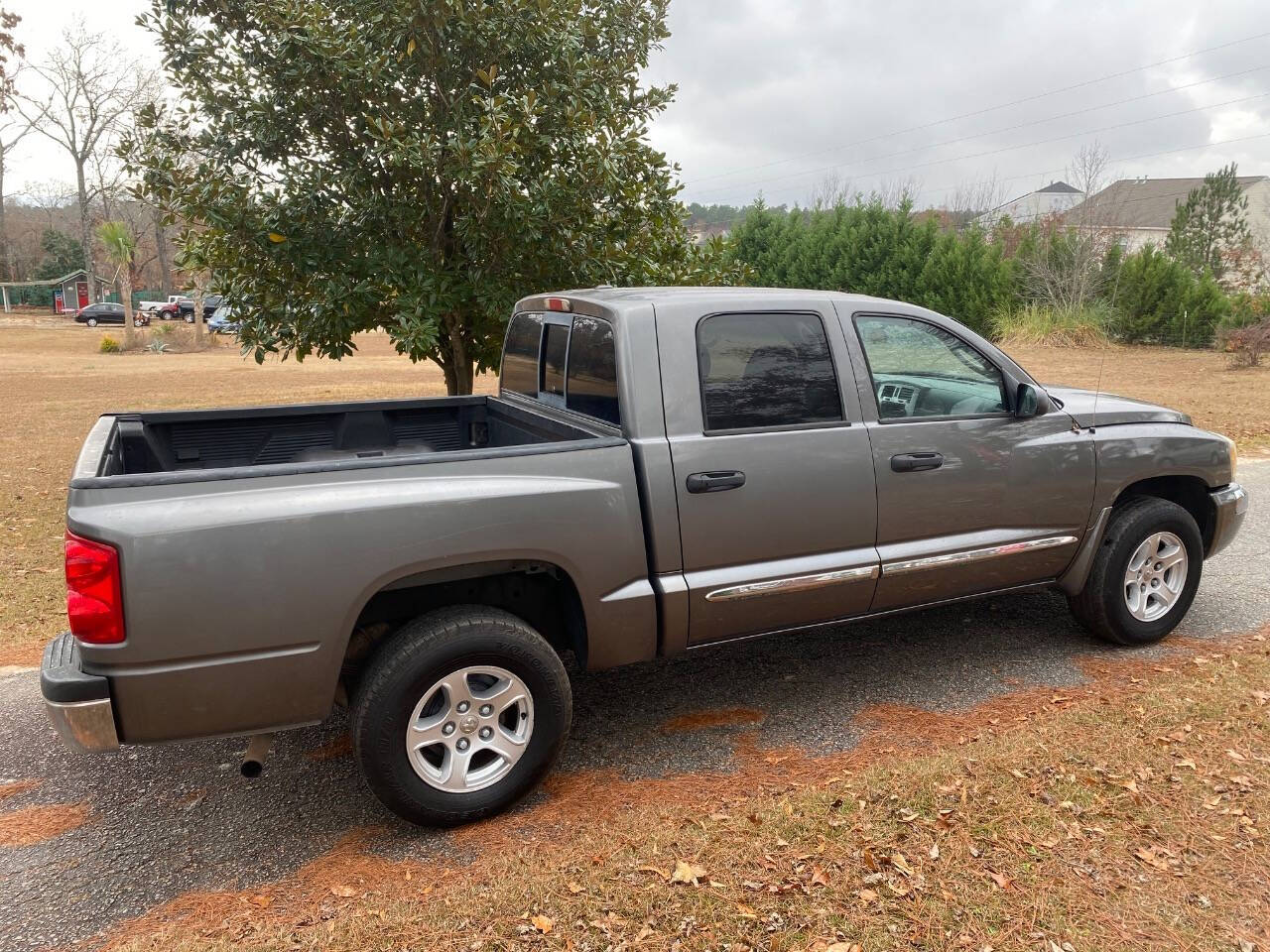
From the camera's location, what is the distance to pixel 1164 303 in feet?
74.6

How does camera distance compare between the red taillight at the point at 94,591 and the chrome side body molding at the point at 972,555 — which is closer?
the red taillight at the point at 94,591

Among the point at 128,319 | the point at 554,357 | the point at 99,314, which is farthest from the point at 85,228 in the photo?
the point at 554,357

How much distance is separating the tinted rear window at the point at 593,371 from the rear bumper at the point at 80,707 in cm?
198

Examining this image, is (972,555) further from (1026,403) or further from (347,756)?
(347,756)

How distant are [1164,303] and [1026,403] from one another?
868 inches

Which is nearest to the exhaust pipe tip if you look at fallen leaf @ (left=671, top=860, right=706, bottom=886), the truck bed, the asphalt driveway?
the asphalt driveway

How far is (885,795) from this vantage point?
3322mm

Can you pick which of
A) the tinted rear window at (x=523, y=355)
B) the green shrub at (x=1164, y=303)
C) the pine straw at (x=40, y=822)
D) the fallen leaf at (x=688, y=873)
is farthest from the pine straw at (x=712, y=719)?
the green shrub at (x=1164, y=303)

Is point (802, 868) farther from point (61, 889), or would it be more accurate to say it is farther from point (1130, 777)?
point (61, 889)

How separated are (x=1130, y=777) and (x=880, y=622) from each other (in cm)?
191

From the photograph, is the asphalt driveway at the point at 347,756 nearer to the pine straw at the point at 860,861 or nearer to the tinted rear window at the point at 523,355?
the pine straw at the point at 860,861

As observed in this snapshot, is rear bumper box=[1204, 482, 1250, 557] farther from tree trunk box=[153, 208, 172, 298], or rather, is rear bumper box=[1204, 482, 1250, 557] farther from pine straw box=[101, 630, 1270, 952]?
tree trunk box=[153, 208, 172, 298]

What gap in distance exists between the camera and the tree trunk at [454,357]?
7500 millimetres

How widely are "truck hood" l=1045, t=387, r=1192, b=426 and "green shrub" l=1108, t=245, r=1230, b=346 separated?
20.8 m
